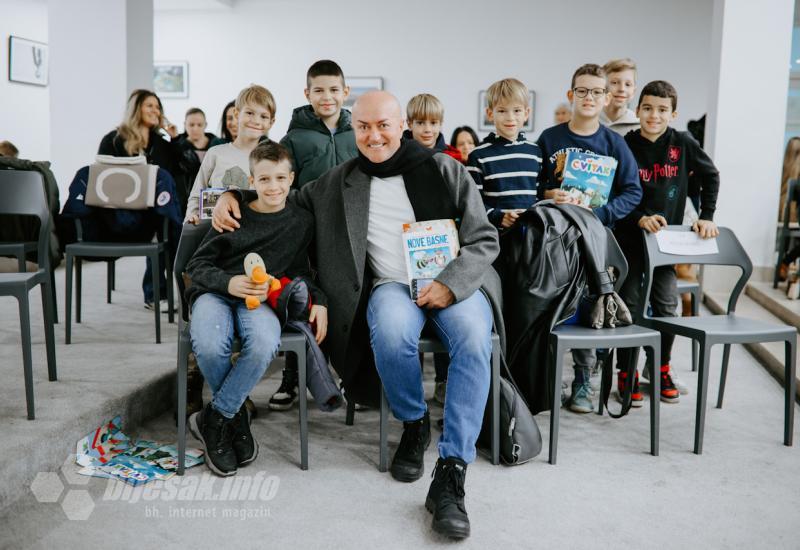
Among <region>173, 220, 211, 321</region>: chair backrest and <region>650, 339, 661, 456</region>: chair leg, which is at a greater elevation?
<region>173, 220, 211, 321</region>: chair backrest

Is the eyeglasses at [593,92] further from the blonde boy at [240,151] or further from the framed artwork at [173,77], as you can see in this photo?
the framed artwork at [173,77]

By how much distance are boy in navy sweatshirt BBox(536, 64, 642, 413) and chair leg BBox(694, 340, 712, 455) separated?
1.60 ft

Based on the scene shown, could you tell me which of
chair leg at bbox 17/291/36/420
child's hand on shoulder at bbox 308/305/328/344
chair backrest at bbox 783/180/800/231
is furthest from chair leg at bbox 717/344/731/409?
chair leg at bbox 17/291/36/420

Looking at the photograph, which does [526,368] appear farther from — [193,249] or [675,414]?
[193,249]

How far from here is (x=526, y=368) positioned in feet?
8.14

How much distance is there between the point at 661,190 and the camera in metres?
2.98

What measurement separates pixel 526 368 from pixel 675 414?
0.79 m

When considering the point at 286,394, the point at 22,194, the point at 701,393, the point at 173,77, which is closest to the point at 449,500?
the point at 701,393

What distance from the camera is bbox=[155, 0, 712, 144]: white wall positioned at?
8.30m

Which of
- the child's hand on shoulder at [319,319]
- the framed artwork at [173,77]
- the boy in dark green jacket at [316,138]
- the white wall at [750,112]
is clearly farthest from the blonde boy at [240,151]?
the framed artwork at [173,77]

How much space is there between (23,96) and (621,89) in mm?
8677

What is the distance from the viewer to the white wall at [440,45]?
27.2 ft

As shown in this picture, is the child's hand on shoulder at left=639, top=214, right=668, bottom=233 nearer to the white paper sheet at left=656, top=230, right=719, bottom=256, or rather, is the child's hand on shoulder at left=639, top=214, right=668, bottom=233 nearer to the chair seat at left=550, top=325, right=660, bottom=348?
the white paper sheet at left=656, top=230, right=719, bottom=256

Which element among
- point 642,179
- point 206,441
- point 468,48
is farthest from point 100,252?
point 468,48
